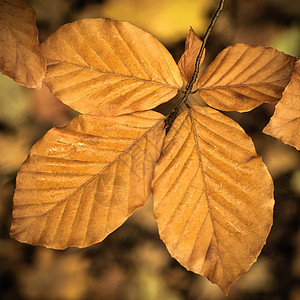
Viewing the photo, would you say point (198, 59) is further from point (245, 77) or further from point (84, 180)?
point (84, 180)

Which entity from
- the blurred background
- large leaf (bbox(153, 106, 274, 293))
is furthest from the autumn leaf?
large leaf (bbox(153, 106, 274, 293))

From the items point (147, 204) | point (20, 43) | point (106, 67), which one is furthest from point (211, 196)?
point (20, 43)

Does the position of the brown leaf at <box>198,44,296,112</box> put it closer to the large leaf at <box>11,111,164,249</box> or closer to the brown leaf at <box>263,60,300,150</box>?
the brown leaf at <box>263,60,300,150</box>

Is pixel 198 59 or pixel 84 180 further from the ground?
pixel 198 59

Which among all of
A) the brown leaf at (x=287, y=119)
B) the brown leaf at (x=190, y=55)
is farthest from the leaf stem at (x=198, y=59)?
the brown leaf at (x=287, y=119)

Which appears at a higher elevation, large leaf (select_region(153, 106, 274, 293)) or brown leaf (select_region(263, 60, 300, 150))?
brown leaf (select_region(263, 60, 300, 150))

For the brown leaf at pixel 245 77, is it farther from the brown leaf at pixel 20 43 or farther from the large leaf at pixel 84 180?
the brown leaf at pixel 20 43
